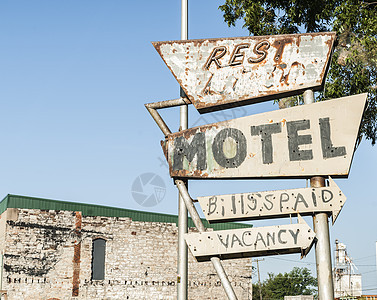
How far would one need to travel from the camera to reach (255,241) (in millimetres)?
5910

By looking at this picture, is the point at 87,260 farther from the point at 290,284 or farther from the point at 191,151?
the point at 290,284

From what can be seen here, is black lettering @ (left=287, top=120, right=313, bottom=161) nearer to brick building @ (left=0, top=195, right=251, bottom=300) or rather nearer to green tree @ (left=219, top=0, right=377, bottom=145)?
green tree @ (left=219, top=0, right=377, bottom=145)

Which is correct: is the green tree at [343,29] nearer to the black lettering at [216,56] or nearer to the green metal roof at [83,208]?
the black lettering at [216,56]

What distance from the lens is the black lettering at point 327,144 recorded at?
19.2 ft

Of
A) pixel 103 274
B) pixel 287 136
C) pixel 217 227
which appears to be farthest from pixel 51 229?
pixel 287 136

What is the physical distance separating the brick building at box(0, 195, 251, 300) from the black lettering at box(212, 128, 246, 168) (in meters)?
17.4

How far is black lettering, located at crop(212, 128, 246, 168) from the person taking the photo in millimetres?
6328

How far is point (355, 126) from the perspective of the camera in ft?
19.2

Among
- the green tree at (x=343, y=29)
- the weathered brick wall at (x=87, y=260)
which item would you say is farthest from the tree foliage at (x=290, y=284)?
the green tree at (x=343, y=29)

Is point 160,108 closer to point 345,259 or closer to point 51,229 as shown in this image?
point 51,229

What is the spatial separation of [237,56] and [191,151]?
1406mm

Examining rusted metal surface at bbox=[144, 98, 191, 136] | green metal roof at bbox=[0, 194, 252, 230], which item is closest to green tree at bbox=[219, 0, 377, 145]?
rusted metal surface at bbox=[144, 98, 191, 136]

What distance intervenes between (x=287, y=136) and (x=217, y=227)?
21864 mm

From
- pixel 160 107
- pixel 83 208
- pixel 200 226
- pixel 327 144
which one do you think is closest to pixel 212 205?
pixel 200 226
